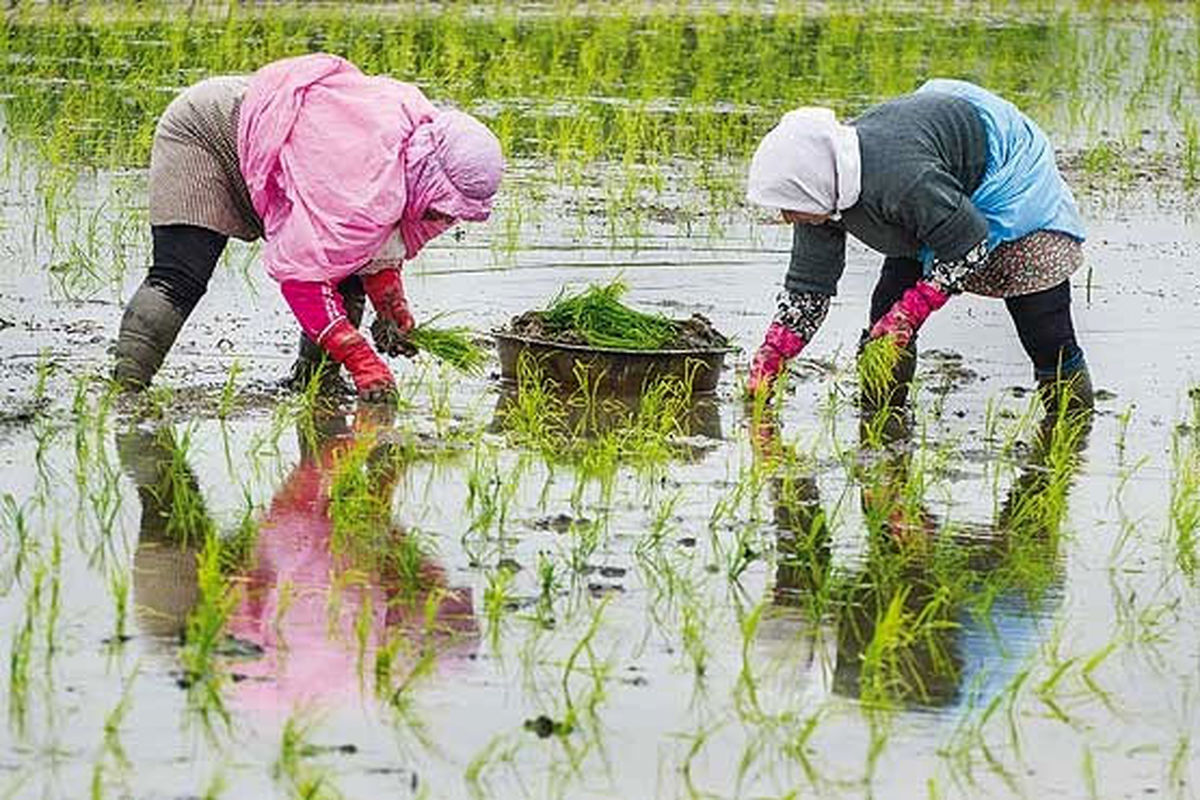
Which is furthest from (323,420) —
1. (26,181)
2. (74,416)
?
(26,181)

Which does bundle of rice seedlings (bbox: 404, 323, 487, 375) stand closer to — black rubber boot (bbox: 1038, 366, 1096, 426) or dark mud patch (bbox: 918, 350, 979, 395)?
dark mud patch (bbox: 918, 350, 979, 395)

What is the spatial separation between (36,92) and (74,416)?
500 centimetres

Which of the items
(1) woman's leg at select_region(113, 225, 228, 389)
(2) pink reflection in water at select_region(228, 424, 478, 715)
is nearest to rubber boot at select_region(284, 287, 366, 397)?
(1) woman's leg at select_region(113, 225, 228, 389)

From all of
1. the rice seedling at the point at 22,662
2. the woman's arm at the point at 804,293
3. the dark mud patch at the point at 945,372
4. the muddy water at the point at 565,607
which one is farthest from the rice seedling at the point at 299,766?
the dark mud patch at the point at 945,372

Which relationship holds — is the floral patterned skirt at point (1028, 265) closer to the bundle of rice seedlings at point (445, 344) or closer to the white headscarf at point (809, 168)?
the white headscarf at point (809, 168)

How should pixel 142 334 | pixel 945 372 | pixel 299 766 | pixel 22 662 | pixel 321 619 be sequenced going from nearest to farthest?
pixel 299 766 → pixel 22 662 → pixel 321 619 → pixel 142 334 → pixel 945 372

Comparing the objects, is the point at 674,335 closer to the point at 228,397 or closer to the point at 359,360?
the point at 359,360

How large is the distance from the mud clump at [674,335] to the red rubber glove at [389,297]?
0.31m

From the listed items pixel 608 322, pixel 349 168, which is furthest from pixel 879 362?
pixel 349 168

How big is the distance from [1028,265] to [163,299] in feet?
6.93

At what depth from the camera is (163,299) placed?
627 cm

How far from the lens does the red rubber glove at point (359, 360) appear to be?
6.12 m

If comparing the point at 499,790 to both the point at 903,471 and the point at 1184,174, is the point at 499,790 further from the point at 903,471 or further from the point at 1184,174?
the point at 1184,174

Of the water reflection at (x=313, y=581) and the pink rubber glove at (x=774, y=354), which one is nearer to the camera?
the water reflection at (x=313, y=581)
